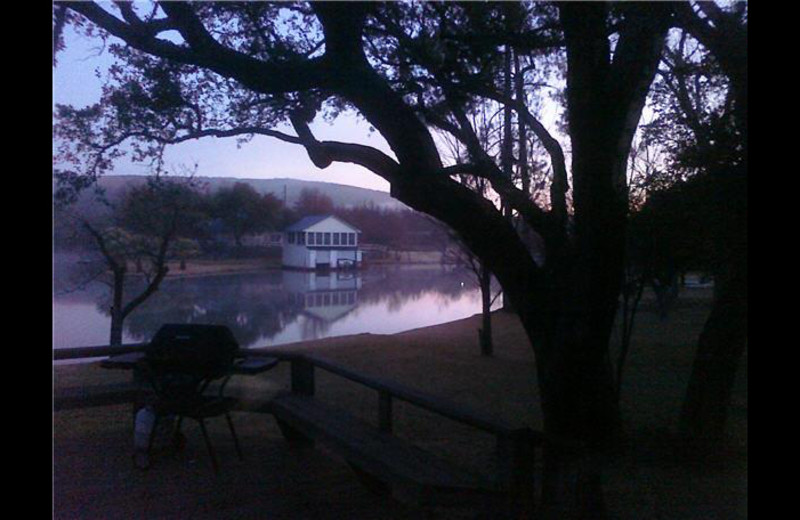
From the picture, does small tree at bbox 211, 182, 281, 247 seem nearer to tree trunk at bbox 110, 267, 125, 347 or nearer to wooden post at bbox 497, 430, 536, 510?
tree trunk at bbox 110, 267, 125, 347

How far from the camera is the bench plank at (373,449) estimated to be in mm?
4367

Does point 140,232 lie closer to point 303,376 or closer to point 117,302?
point 117,302

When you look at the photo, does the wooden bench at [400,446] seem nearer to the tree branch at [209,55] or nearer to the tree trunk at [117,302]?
the tree branch at [209,55]

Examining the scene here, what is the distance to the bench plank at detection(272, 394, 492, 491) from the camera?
437 centimetres

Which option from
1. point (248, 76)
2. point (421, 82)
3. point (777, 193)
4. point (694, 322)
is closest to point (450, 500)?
point (777, 193)

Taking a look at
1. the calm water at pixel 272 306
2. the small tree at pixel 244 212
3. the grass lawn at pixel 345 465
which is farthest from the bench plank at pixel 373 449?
the small tree at pixel 244 212

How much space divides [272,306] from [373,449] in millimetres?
9434

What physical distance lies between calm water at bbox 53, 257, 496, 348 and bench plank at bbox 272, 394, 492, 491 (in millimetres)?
4628

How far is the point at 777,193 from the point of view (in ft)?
13.0

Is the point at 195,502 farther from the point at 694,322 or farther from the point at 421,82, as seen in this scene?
the point at 694,322

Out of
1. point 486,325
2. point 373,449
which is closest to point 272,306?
point 486,325

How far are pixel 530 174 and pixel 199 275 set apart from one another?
378 inches

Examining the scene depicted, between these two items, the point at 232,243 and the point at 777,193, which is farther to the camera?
the point at 232,243

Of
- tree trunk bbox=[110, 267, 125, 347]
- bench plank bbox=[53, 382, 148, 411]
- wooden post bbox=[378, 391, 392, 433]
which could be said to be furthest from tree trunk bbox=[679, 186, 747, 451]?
tree trunk bbox=[110, 267, 125, 347]
